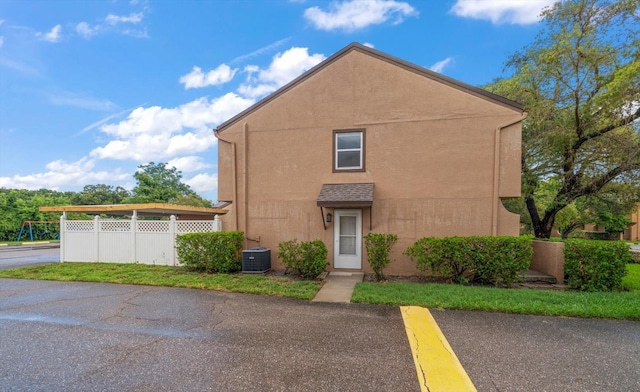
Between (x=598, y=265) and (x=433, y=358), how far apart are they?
6084 mm

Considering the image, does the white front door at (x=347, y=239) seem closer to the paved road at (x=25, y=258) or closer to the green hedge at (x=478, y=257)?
the green hedge at (x=478, y=257)

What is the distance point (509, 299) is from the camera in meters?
5.70

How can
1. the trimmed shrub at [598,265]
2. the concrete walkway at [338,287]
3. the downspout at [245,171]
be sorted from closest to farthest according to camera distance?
the concrete walkway at [338,287], the trimmed shrub at [598,265], the downspout at [245,171]

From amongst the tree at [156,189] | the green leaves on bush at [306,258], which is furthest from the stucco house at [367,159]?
the tree at [156,189]

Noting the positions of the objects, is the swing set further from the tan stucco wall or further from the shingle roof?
the tan stucco wall

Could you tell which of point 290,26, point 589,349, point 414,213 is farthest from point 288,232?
point 290,26

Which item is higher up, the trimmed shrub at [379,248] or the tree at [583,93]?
the tree at [583,93]

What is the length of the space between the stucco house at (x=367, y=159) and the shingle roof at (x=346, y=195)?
0.03 metres

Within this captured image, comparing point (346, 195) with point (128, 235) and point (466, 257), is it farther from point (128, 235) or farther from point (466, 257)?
point (128, 235)

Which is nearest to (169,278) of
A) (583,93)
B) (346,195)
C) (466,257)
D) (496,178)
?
(346,195)

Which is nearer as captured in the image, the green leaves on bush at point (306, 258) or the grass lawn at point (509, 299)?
the grass lawn at point (509, 299)

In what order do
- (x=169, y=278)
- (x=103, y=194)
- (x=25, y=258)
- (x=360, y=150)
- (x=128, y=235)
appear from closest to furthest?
1. (x=169, y=278)
2. (x=360, y=150)
3. (x=128, y=235)
4. (x=25, y=258)
5. (x=103, y=194)

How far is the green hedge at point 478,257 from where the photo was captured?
6926 mm

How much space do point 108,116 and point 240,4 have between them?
562 inches
